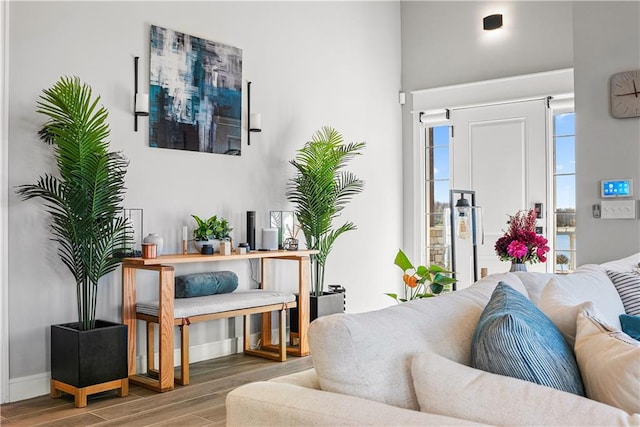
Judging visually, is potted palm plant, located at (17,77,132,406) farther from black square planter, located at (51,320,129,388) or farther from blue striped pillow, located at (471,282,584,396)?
blue striped pillow, located at (471,282,584,396)

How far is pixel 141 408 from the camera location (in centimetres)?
321

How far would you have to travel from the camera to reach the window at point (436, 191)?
6.23m

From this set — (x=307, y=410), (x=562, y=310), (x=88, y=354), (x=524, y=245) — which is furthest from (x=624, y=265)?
(x=88, y=354)

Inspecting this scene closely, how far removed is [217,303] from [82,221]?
100cm

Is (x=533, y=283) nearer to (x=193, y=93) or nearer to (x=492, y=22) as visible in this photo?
(x=193, y=93)

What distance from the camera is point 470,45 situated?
6.03 meters

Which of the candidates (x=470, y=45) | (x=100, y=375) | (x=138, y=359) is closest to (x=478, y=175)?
→ (x=470, y=45)

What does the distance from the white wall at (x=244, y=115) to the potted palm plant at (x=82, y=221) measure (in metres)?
0.18

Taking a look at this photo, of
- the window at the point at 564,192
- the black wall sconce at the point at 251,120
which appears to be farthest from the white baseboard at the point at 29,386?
the window at the point at 564,192

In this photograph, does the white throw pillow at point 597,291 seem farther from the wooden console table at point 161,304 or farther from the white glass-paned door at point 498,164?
the white glass-paned door at point 498,164

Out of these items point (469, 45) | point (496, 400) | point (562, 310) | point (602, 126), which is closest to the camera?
point (496, 400)

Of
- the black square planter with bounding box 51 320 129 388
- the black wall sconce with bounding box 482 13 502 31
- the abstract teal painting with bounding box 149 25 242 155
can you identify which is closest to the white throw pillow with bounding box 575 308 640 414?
the black square planter with bounding box 51 320 129 388

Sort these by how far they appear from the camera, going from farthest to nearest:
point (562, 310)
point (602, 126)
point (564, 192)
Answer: point (564, 192) < point (602, 126) < point (562, 310)

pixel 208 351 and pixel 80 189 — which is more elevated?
pixel 80 189
